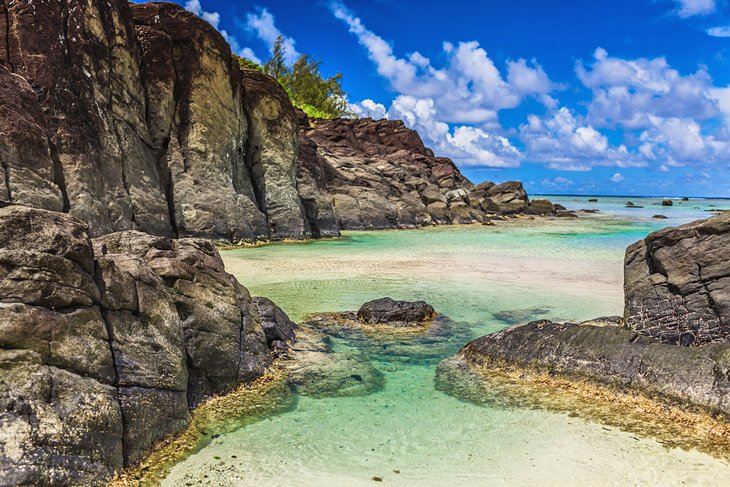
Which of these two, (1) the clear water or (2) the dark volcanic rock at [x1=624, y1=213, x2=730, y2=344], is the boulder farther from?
(2) the dark volcanic rock at [x1=624, y1=213, x2=730, y2=344]

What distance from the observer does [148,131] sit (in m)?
20.9

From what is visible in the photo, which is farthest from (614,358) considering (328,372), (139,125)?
(139,125)

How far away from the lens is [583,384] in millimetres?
6496

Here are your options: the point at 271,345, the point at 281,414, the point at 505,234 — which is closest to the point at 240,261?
the point at 271,345

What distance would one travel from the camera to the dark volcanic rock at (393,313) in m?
10.1

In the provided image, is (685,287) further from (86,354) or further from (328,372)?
(86,354)

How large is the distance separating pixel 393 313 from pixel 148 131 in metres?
15.1

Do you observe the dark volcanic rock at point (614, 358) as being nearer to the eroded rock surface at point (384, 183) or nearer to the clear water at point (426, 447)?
the clear water at point (426, 447)

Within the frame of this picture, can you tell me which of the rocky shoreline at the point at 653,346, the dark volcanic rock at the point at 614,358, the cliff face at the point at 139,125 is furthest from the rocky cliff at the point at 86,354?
the cliff face at the point at 139,125

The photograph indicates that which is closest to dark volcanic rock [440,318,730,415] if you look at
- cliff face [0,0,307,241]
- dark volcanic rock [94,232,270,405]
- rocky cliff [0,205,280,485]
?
dark volcanic rock [94,232,270,405]

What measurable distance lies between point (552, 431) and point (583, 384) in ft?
4.24

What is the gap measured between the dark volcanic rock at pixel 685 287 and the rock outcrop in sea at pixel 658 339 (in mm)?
11

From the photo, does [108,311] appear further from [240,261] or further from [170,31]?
[170,31]

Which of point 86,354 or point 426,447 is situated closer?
point 86,354
